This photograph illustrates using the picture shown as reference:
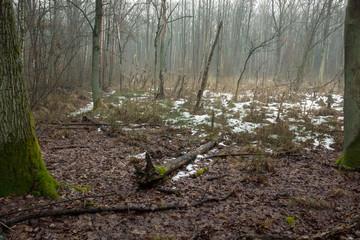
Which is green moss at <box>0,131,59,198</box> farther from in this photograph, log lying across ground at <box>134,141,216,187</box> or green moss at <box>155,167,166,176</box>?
green moss at <box>155,167,166,176</box>

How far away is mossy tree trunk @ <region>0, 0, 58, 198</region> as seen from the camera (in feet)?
8.12

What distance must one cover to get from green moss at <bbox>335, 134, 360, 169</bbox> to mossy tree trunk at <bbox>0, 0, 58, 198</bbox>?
5.15 metres

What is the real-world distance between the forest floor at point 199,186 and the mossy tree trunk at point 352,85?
48 centimetres

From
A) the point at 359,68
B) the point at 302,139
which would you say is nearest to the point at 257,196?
the point at 359,68

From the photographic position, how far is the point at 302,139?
20.3ft

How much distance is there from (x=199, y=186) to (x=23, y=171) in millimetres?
2603

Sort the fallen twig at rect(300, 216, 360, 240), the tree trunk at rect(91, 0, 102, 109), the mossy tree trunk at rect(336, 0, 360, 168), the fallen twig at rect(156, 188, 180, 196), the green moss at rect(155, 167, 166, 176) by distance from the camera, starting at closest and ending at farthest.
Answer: the fallen twig at rect(300, 216, 360, 240)
the fallen twig at rect(156, 188, 180, 196)
the green moss at rect(155, 167, 166, 176)
the mossy tree trunk at rect(336, 0, 360, 168)
the tree trunk at rect(91, 0, 102, 109)

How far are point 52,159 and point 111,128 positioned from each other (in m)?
2.31

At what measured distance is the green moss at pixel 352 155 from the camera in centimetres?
412

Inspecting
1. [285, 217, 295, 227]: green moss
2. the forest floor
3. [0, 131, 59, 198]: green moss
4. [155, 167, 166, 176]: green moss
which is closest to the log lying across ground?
[155, 167, 166, 176]: green moss

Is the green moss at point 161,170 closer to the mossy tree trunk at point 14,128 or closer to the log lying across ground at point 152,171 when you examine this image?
the log lying across ground at point 152,171

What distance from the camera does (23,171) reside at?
271 centimetres

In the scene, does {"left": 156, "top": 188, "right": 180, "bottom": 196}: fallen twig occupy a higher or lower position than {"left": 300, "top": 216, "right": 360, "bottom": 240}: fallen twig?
lower

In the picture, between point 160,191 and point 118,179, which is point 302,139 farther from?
point 118,179
